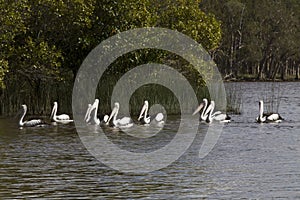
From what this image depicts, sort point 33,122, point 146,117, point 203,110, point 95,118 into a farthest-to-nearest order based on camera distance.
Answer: point 203,110 → point 146,117 → point 95,118 → point 33,122

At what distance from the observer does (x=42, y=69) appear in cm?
2905

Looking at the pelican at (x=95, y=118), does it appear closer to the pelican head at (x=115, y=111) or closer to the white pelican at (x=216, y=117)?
the pelican head at (x=115, y=111)

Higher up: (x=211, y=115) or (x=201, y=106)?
(x=201, y=106)

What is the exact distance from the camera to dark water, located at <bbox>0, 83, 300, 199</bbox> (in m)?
13.8

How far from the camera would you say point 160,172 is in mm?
16062

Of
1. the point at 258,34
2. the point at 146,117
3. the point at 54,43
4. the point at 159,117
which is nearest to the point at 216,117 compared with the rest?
the point at 159,117

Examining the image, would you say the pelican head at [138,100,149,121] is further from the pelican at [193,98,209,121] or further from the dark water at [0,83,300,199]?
the dark water at [0,83,300,199]

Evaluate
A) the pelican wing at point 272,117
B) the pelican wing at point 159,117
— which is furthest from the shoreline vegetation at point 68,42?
the pelican wing at point 272,117

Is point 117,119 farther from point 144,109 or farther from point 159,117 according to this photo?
point 159,117

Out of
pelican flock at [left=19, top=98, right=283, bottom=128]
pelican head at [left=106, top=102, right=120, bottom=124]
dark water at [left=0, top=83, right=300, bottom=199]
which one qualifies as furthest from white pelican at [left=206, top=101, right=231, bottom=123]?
dark water at [left=0, top=83, right=300, bottom=199]

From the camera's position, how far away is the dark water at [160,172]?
13.8m

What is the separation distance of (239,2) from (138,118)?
192 feet

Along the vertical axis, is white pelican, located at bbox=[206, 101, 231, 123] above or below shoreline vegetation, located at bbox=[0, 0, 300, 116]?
below

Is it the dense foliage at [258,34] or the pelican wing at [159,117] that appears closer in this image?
the pelican wing at [159,117]
